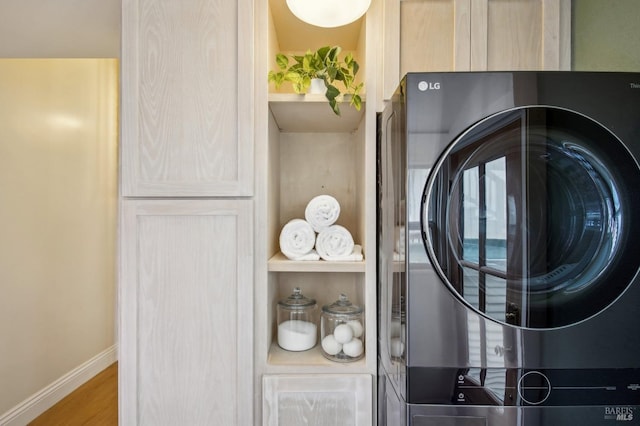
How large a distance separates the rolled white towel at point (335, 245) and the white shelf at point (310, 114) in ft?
1.40

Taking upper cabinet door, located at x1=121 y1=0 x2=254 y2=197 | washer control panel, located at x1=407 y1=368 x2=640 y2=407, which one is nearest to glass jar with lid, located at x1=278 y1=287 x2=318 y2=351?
upper cabinet door, located at x1=121 y1=0 x2=254 y2=197

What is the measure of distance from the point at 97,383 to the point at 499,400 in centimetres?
297

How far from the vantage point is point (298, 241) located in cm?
132

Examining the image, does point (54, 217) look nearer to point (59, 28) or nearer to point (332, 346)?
point (59, 28)

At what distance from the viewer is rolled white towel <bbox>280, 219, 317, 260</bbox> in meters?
1.30

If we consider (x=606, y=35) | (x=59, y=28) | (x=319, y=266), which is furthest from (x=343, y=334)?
(x=59, y=28)

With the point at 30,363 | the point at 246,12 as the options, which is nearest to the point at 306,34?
the point at 246,12

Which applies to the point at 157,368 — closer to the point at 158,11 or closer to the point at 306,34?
the point at 158,11

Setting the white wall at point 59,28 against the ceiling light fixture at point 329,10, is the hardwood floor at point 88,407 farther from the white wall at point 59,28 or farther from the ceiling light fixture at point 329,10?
the ceiling light fixture at point 329,10

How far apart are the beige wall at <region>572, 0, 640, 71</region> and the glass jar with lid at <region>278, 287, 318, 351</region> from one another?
1278mm

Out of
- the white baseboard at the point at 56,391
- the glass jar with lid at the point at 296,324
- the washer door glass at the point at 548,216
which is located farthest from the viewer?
the white baseboard at the point at 56,391

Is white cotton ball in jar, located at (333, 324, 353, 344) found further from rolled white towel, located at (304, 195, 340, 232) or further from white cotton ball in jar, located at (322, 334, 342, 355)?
rolled white towel, located at (304, 195, 340, 232)

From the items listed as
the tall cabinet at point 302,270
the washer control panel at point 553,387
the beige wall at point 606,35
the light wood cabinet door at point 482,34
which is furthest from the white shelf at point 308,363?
the beige wall at point 606,35

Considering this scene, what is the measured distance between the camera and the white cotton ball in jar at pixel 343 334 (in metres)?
1.28
